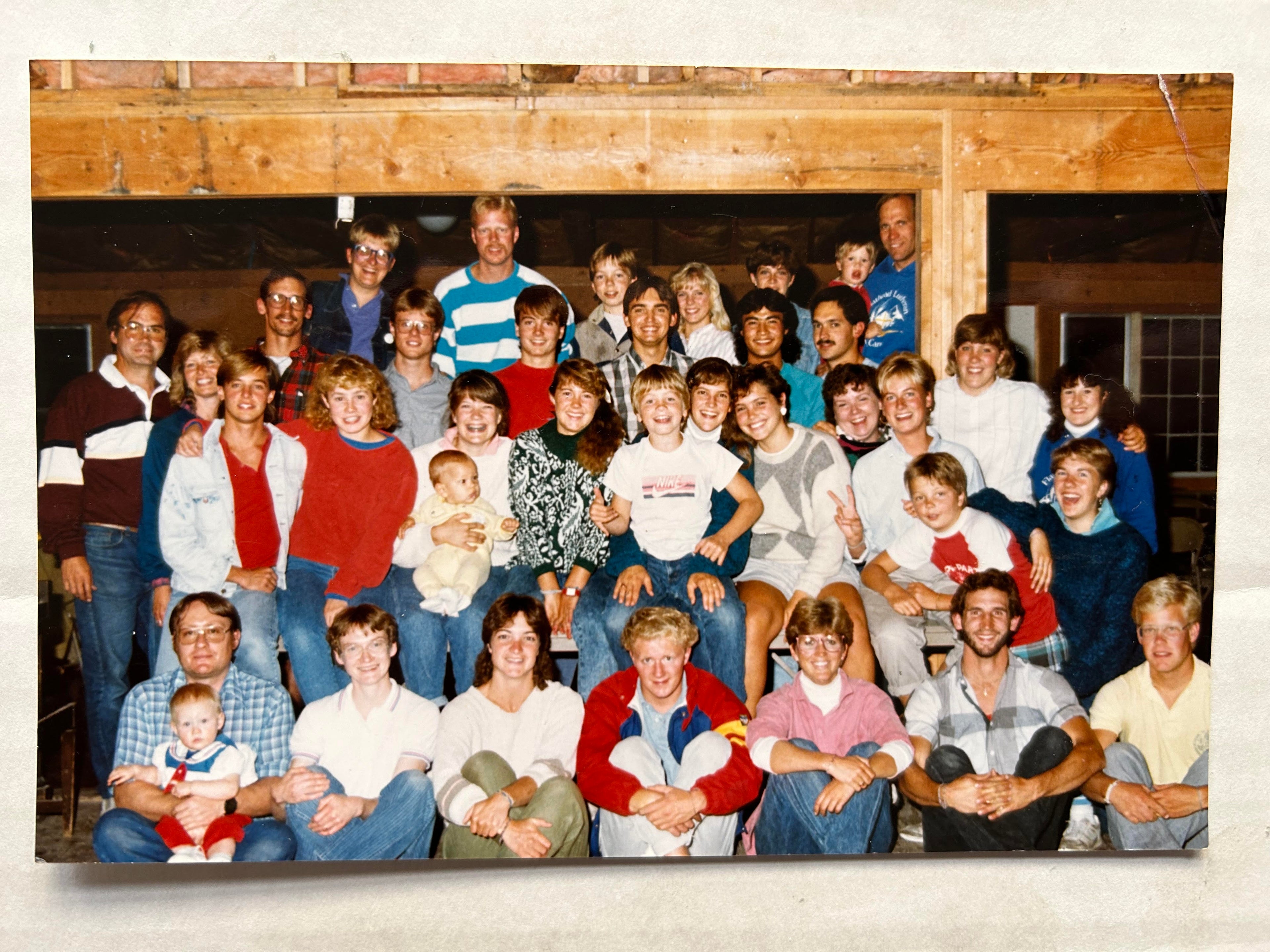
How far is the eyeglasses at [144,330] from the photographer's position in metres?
3.69

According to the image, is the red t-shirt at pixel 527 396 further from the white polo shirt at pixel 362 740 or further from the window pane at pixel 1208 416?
the window pane at pixel 1208 416

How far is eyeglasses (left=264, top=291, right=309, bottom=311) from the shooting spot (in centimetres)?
372

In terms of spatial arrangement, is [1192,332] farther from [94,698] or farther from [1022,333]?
[94,698]

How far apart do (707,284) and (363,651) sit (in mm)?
1712

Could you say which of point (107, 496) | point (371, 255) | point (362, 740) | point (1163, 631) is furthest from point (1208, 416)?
point (107, 496)

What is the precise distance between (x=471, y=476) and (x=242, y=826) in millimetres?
1376

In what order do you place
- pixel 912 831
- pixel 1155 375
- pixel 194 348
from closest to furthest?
pixel 194 348 < pixel 1155 375 < pixel 912 831

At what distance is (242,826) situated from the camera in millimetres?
3629

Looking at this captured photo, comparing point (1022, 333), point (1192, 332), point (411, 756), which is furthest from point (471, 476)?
point (1192, 332)

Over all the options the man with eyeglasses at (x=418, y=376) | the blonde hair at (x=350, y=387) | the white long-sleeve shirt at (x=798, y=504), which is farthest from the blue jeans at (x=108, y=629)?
the white long-sleeve shirt at (x=798, y=504)

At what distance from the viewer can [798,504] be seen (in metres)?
3.81

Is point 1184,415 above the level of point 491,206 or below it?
below

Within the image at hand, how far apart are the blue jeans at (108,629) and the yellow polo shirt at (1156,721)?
3268mm

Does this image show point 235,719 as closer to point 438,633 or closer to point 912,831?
point 438,633
